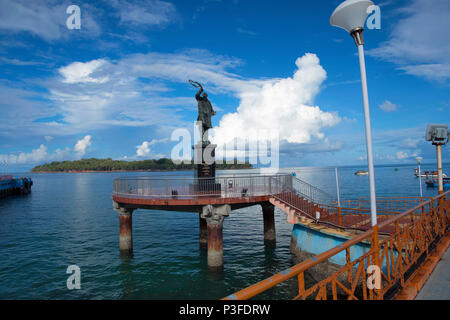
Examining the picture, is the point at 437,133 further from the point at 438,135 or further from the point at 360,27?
the point at 360,27

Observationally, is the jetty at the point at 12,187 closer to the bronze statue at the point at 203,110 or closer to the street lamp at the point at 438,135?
the bronze statue at the point at 203,110

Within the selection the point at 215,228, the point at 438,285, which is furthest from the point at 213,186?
the point at 438,285

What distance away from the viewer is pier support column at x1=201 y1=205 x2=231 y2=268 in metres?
15.1

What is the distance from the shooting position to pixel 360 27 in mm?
6105

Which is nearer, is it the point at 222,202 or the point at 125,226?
the point at 222,202

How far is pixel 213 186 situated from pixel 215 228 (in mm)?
2586

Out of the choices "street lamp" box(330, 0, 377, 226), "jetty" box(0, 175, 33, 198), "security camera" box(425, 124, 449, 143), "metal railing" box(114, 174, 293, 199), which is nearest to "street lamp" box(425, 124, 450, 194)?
"security camera" box(425, 124, 449, 143)

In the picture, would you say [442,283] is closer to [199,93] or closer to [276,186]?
[276,186]

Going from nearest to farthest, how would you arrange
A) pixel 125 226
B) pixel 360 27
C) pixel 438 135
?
1. pixel 360 27
2. pixel 438 135
3. pixel 125 226

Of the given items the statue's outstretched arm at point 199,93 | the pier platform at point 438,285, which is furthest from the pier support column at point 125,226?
the pier platform at point 438,285
